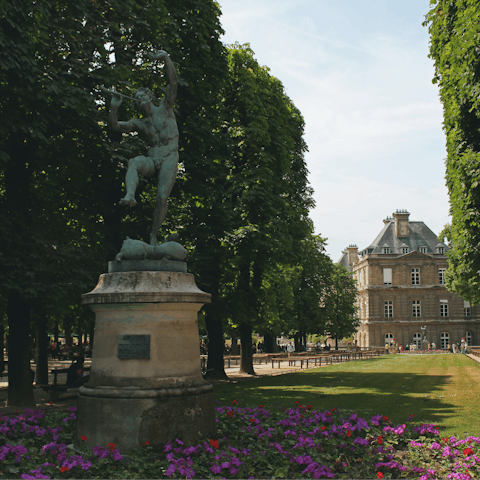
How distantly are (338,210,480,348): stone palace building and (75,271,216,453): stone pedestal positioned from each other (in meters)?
71.3

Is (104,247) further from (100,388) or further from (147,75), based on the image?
(100,388)

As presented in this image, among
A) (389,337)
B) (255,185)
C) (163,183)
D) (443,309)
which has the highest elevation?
(255,185)

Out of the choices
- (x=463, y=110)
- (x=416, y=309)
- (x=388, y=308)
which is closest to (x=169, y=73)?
(x=463, y=110)

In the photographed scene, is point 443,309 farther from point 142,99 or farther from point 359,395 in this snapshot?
point 142,99

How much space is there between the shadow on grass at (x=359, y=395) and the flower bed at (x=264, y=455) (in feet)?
8.84

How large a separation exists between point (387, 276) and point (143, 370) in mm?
73080

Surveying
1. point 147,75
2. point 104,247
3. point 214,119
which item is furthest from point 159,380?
point 214,119

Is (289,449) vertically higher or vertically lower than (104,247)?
lower

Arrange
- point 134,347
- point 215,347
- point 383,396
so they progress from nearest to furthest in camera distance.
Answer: point 134,347 < point 383,396 < point 215,347

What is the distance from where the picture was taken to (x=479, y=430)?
9578 mm

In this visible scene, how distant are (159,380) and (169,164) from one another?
10.7 ft

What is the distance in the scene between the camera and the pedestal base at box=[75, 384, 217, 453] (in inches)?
290

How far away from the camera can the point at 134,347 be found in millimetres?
7637

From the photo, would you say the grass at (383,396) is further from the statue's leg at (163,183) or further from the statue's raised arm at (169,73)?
the statue's raised arm at (169,73)
